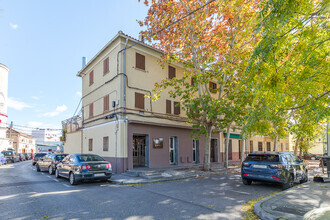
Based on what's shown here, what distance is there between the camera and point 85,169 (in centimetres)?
1026

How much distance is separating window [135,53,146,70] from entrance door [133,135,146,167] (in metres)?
5.12

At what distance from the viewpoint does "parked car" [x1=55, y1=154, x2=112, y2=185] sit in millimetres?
10211

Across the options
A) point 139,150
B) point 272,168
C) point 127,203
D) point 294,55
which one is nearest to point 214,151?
point 139,150

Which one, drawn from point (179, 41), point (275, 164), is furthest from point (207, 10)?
point (275, 164)

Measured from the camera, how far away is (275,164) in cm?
893

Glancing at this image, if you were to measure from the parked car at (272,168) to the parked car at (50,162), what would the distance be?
449 inches

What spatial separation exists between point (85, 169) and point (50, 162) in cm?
648

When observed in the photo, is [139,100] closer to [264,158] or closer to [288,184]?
[264,158]

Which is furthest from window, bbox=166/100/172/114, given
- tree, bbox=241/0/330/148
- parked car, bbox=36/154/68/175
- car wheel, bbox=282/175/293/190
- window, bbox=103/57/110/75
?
car wheel, bbox=282/175/293/190

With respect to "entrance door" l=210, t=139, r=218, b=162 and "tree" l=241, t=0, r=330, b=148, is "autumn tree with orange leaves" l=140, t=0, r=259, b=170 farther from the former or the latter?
"entrance door" l=210, t=139, r=218, b=162

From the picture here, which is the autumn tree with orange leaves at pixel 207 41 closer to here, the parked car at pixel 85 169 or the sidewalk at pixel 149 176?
the sidewalk at pixel 149 176

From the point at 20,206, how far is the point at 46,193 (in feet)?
6.28

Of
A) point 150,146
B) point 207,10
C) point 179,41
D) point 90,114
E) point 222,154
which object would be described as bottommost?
point 222,154

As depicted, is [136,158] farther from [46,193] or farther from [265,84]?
[265,84]
